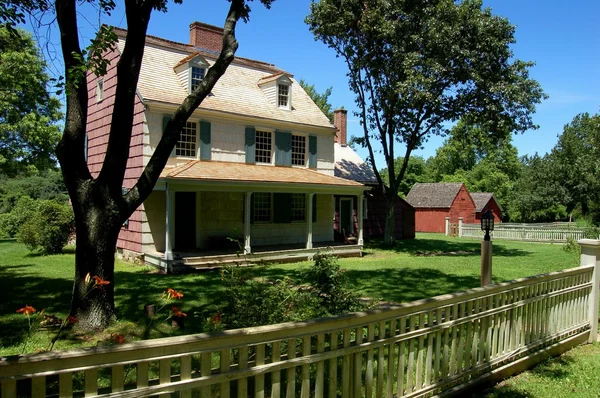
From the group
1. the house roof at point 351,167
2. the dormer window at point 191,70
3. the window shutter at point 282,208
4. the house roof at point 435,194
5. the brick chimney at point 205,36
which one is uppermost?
the brick chimney at point 205,36

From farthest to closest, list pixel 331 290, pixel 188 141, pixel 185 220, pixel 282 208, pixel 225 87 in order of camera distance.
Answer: pixel 282 208 → pixel 225 87 → pixel 185 220 → pixel 188 141 → pixel 331 290

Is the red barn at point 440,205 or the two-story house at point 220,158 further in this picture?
the red barn at point 440,205

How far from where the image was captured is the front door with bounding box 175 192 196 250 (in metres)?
16.5

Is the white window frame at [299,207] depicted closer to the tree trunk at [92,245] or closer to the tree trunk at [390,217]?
the tree trunk at [390,217]

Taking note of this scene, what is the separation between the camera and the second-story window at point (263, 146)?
18.6 meters

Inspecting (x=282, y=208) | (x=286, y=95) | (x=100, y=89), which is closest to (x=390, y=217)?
(x=282, y=208)

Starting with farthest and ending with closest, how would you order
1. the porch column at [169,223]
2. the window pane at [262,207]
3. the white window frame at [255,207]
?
the window pane at [262,207], the white window frame at [255,207], the porch column at [169,223]

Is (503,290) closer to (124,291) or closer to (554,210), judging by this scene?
(124,291)

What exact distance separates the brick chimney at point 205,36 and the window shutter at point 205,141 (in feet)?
17.6

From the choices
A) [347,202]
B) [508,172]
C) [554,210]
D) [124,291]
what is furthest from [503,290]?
[508,172]

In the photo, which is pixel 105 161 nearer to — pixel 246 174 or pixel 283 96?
pixel 246 174

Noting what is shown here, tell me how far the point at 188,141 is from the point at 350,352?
46.7ft

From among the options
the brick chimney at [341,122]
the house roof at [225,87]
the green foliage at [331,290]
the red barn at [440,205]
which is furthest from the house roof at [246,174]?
the red barn at [440,205]

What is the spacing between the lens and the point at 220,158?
17.2m
